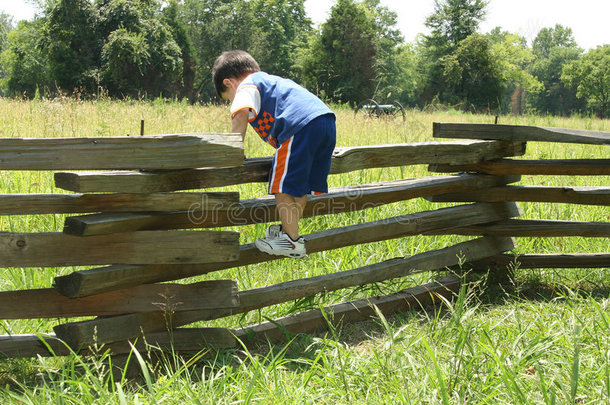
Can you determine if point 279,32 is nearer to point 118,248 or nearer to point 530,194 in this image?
point 530,194

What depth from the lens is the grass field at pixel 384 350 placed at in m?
2.25

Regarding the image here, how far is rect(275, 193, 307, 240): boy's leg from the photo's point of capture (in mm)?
3000

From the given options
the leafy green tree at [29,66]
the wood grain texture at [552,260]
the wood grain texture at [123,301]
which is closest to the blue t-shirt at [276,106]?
the wood grain texture at [123,301]

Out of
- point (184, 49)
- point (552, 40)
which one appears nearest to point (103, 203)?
point (184, 49)

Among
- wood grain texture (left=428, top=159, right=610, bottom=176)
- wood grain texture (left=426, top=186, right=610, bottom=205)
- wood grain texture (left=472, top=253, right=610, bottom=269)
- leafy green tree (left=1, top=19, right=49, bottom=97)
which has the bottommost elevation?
wood grain texture (left=472, top=253, right=610, bottom=269)

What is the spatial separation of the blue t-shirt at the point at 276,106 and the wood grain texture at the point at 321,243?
28.0 inches

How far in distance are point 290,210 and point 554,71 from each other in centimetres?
9197

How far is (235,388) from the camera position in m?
2.42

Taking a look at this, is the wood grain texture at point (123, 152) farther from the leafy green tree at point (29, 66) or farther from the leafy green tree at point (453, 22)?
the leafy green tree at point (453, 22)

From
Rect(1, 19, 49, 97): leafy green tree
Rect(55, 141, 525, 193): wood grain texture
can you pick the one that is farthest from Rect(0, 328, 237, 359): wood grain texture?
Rect(1, 19, 49, 97): leafy green tree

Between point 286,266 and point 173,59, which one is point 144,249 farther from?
point 173,59

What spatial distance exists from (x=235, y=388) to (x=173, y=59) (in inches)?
1361

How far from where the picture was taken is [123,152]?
98.5 inches

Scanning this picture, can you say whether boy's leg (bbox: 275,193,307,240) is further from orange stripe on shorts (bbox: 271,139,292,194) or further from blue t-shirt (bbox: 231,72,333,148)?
blue t-shirt (bbox: 231,72,333,148)
